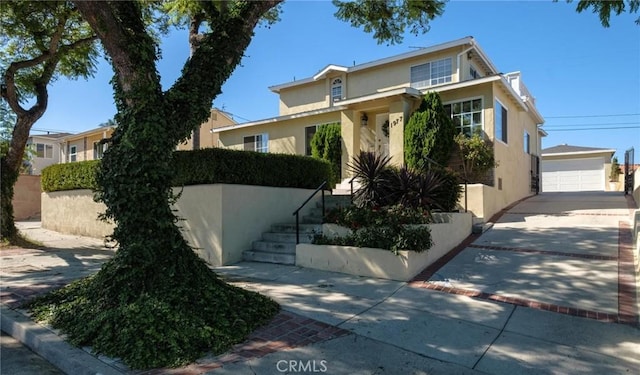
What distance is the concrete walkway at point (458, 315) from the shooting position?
12.8 feet

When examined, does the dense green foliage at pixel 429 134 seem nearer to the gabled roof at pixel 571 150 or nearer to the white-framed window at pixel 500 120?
the white-framed window at pixel 500 120

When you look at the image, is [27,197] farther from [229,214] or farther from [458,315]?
[458,315]

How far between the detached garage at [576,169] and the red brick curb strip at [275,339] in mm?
27619

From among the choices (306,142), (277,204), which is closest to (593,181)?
(306,142)

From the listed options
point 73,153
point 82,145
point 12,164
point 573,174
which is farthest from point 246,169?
point 73,153

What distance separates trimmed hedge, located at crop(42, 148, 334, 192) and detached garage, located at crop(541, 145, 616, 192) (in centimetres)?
2241

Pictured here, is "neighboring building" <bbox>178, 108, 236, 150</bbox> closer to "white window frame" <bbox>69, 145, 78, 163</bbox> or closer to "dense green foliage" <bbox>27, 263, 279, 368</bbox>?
"white window frame" <bbox>69, 145, 78, 163</bbox>

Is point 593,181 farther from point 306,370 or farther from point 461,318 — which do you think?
point 306,370

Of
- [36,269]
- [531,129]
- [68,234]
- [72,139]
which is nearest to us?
[36,269]

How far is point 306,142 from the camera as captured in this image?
18.0m

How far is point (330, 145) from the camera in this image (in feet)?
53.9

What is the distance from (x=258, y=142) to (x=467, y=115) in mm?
10034

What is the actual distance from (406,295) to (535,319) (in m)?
1.66

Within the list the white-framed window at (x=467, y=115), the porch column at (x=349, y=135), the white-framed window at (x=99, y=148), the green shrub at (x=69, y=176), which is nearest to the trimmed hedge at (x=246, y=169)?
the white-framed window at (x=99, y=148)
